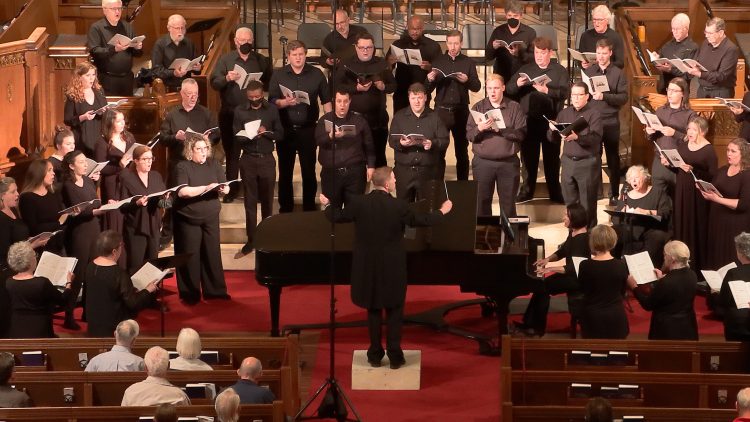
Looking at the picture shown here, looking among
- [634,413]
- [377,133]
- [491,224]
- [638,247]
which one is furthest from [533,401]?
[377,133]

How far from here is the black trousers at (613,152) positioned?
12.2 metres

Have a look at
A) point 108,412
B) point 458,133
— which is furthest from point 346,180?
point 108,412

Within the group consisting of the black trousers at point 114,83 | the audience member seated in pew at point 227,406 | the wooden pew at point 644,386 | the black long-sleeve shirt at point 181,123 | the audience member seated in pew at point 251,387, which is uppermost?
the black trousers at point 114,83

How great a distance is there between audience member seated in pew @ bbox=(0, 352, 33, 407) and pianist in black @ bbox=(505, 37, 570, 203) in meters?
6.09

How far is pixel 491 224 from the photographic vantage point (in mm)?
10320

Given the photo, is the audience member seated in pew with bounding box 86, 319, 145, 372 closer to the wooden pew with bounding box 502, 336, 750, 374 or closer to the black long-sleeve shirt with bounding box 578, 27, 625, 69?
the wooden pew with bounding box 502, 336, 750, 374

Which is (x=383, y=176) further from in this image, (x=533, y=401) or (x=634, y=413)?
(x=634, y=413)

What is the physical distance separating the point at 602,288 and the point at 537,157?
4055mm

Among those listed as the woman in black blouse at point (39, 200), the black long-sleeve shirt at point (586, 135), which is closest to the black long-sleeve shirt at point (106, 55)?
the woman in black blouse at point (39, 200)

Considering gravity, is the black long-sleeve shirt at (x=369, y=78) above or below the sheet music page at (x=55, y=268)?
above

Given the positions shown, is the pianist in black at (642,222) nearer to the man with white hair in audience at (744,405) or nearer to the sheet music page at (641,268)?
the sheet music page at (641,268)

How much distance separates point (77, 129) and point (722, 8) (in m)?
7.62

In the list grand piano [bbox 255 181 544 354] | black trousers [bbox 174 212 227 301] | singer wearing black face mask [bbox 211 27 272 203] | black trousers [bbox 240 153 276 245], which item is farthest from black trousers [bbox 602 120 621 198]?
black trousers [bbox 174 212 227 301]

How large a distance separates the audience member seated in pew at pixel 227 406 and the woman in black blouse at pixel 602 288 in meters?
3.04
